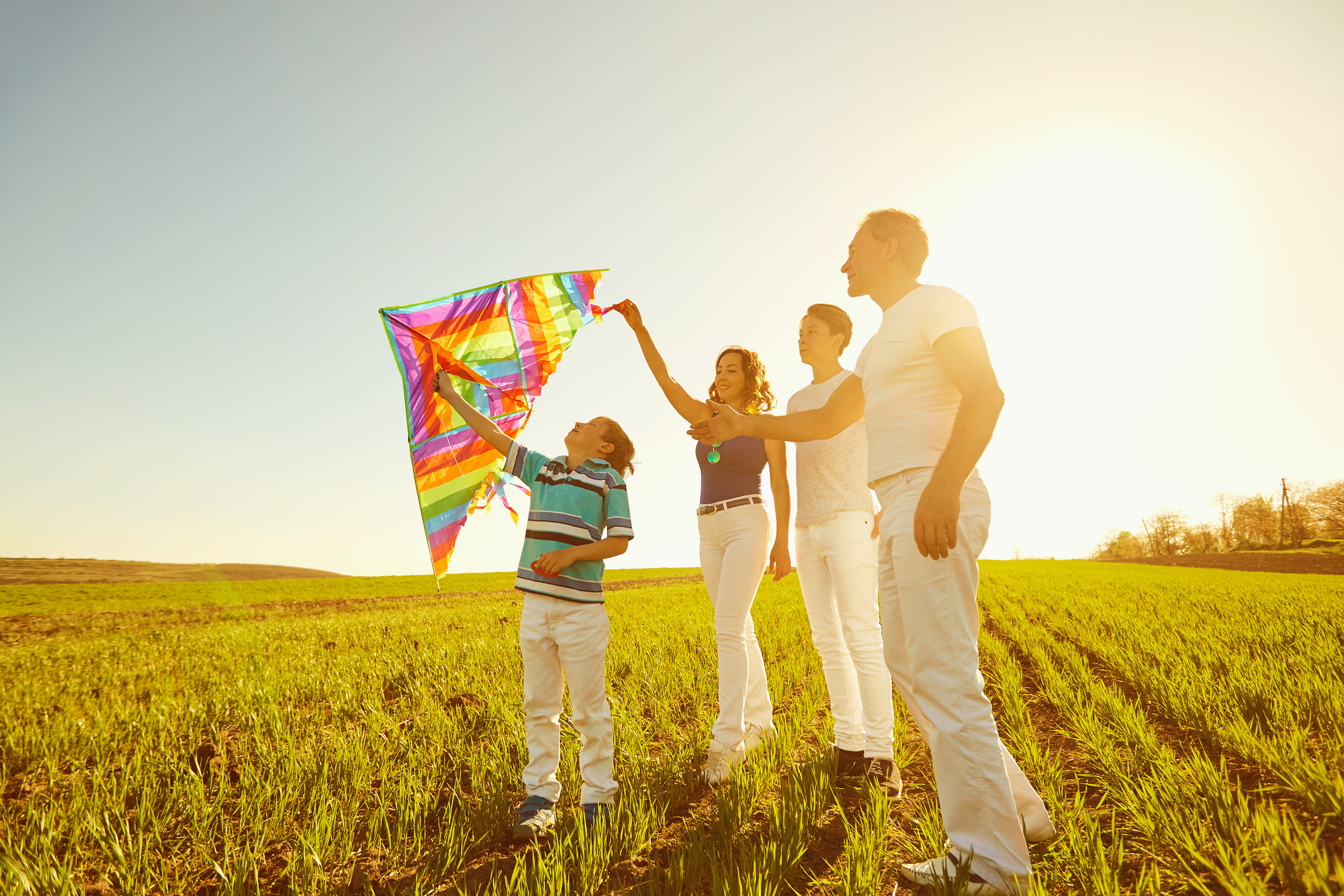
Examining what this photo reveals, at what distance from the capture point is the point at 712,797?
3.08 meters

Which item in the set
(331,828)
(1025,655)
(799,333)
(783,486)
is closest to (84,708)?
(331,828)

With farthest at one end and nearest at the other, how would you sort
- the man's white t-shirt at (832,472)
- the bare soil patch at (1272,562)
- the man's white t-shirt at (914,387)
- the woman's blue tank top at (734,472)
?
the bare soil patch at (1272,562) < the woman's blue tank top at (734,472) < the man's white t-shirt at (832,472) < the man's white t-shirt at (914,387)

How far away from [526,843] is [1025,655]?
7072mm

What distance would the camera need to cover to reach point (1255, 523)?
209 feet

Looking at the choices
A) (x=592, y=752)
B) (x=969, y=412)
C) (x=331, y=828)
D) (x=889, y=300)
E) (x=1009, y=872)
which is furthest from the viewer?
(x=592, y=752)

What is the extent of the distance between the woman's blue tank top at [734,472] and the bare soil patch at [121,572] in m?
52.4

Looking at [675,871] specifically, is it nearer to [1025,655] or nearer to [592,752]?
[592,752]

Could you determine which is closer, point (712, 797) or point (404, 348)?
point (712, 797)

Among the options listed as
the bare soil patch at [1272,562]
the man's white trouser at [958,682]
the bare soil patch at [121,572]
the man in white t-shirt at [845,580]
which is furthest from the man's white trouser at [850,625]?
the bare soil patch at [121,572]

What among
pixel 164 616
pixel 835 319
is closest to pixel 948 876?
pixel 835 319

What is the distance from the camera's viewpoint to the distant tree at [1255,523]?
59.4m

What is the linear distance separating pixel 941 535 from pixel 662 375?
1.81 metres

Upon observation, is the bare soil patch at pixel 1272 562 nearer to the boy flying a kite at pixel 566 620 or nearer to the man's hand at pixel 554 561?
the boy flying a kite at pixel 566 620

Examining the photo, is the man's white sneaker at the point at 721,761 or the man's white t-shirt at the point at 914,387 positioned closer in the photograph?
the man's white t-shirt at the point at 914,387
